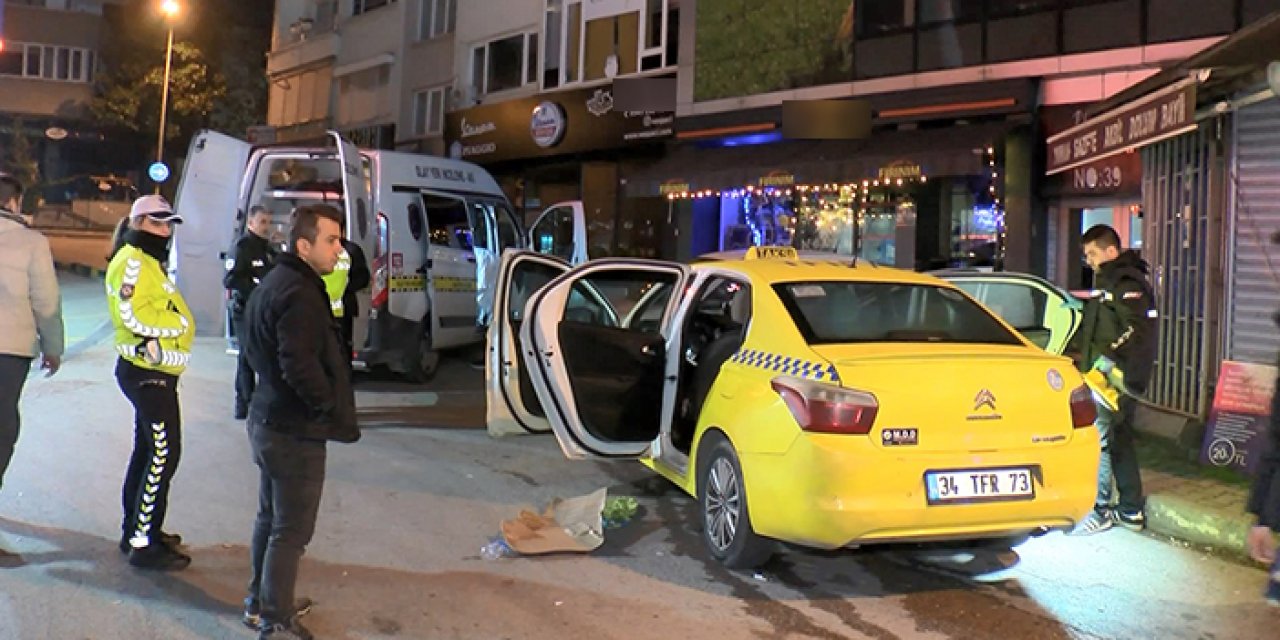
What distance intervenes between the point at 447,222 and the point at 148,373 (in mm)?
6733

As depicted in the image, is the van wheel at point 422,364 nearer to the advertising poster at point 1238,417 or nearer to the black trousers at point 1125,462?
the black trousers at point 1125,462

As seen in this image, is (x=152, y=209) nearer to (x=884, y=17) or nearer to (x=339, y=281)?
(x=339, y=281)

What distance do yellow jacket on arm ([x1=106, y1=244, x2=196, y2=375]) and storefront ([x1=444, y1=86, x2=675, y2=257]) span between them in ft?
47.1

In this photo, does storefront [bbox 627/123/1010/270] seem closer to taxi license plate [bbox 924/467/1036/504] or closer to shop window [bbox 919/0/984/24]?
shop window [bbox 919/0/984/24]

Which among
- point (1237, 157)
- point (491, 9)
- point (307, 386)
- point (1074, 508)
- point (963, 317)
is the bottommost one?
point (1074, 508)

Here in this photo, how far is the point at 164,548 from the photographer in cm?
485

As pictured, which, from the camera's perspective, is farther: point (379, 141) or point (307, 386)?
point (379, 141)

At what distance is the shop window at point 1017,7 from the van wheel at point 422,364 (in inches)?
365

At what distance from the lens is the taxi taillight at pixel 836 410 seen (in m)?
4.43

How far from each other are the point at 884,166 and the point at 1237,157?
711 centimetres

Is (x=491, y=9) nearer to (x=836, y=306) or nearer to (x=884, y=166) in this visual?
(x=884, y=166)

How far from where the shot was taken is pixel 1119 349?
598 centimetres

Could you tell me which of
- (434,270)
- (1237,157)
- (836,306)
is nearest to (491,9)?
(434,270)

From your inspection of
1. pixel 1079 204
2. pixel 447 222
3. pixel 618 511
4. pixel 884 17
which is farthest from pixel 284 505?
pixel 884 17
